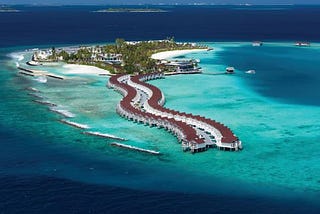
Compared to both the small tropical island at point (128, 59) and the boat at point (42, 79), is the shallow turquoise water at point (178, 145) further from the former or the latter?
the small tropical island at point (128, 59)

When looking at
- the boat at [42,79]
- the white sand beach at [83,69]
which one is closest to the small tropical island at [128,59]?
the white sand beach at [83,69]

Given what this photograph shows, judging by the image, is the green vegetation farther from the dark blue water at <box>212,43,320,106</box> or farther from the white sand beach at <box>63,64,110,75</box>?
the dark blue water at <box>212,43,320,106</box>

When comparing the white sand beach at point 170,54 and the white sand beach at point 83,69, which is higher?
the white sand beach at point 170,54

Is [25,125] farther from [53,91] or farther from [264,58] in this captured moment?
[264,58]

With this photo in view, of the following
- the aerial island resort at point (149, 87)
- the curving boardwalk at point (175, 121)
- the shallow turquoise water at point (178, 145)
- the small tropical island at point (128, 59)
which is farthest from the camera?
the small tropical island at point (128, 59)

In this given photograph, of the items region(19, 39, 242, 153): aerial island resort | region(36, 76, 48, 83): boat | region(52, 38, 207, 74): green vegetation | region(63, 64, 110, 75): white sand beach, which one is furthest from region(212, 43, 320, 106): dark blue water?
region(36, 76, 48, 83): boat

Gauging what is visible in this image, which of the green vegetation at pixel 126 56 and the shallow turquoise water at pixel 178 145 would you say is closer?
the shallow turquoise water at pixel 178 145
